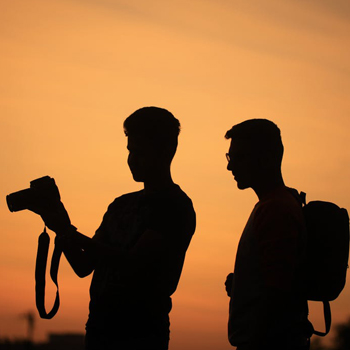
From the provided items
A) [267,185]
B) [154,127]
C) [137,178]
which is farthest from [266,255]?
[154,127]

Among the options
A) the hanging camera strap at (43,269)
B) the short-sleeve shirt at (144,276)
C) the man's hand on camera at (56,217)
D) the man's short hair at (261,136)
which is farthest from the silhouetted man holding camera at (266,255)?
the hanging camera strap at (43,269)

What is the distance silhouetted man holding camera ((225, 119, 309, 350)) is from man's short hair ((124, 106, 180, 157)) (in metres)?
0.58

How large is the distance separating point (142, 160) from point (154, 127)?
0.25 m

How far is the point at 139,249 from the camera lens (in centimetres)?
502

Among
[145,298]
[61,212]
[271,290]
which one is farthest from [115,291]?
[271,290]

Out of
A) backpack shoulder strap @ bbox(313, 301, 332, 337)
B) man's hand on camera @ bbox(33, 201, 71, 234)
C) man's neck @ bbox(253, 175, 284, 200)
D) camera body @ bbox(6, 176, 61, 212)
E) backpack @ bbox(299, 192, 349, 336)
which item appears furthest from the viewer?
camera body @ bbox(6, 176, 61, 212)

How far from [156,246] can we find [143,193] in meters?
0.54

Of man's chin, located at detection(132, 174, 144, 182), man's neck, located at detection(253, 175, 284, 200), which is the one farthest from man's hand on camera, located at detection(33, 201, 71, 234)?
man's neck, located at detection(253, 175, 284, 200)

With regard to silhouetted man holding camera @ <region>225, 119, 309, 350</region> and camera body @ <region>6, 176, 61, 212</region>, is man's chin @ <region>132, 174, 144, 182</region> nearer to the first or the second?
camera body @ <region>6, 176, 61, 212</region>

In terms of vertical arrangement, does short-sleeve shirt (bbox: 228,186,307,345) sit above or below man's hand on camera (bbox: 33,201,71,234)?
below

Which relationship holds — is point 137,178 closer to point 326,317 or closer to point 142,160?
point 142,160

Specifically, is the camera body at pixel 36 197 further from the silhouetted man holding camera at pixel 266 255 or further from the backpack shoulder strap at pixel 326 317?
the backpack shoulder strap at pixel 326 317

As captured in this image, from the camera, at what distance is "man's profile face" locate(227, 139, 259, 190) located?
500 cm

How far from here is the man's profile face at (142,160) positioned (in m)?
5.44
